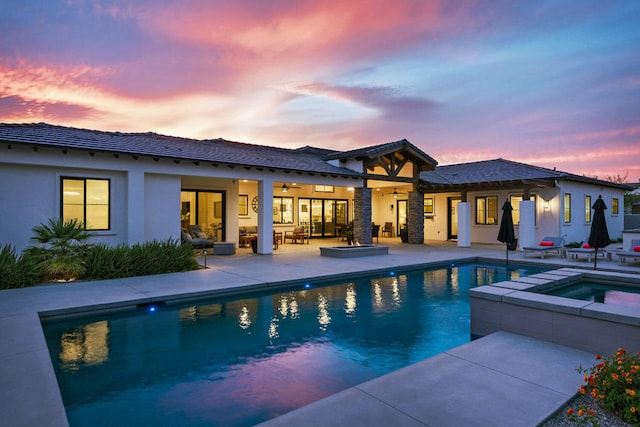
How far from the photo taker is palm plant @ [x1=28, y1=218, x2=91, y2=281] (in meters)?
8.43

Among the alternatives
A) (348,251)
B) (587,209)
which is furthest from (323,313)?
(587,209)

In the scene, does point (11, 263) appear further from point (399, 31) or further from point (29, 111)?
point (399, 31)

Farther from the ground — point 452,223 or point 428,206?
point 428,206

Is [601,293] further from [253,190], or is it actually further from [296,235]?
[253,190]

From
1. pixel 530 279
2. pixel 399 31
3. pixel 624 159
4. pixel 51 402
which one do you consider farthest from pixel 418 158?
pixel 51 402

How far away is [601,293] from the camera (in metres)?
7.43

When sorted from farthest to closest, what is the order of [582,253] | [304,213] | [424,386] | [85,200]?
1. [304,213]
2. [582,253]
3. [85,200]
4. [424,386]

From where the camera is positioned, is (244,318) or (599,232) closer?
(244,318)

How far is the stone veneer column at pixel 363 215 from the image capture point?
16734 millimetres

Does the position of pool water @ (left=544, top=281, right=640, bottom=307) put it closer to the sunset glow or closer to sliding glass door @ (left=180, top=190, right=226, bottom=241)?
the sunset glow

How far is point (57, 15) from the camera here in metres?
9.56

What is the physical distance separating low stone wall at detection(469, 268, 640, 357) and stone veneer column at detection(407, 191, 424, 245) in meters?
13.1

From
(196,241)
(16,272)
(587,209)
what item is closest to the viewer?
(16,272)

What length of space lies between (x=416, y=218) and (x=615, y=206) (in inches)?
470
